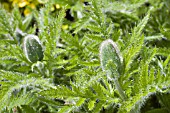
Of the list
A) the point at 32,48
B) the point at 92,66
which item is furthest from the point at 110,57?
the point at 32,48

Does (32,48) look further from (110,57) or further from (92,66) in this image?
(110,57)

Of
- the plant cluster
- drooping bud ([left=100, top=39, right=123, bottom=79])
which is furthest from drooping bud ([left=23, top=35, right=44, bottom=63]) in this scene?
drooping bud ([left=100, top=39, right=123, bottom=79])

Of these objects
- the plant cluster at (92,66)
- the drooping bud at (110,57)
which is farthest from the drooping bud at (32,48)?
the drooping bud at (110,57)

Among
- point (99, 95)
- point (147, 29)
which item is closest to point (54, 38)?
point (99, 95)

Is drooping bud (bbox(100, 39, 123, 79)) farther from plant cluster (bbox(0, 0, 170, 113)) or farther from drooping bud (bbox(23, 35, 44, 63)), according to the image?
drooping bud (bbox(23, 35, 44, 63))

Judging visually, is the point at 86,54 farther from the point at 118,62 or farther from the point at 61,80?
the point at 118,62

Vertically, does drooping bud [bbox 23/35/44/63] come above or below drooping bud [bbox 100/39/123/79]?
above

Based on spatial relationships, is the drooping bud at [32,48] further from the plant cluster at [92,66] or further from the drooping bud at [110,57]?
the drooping bud at [110,57]
